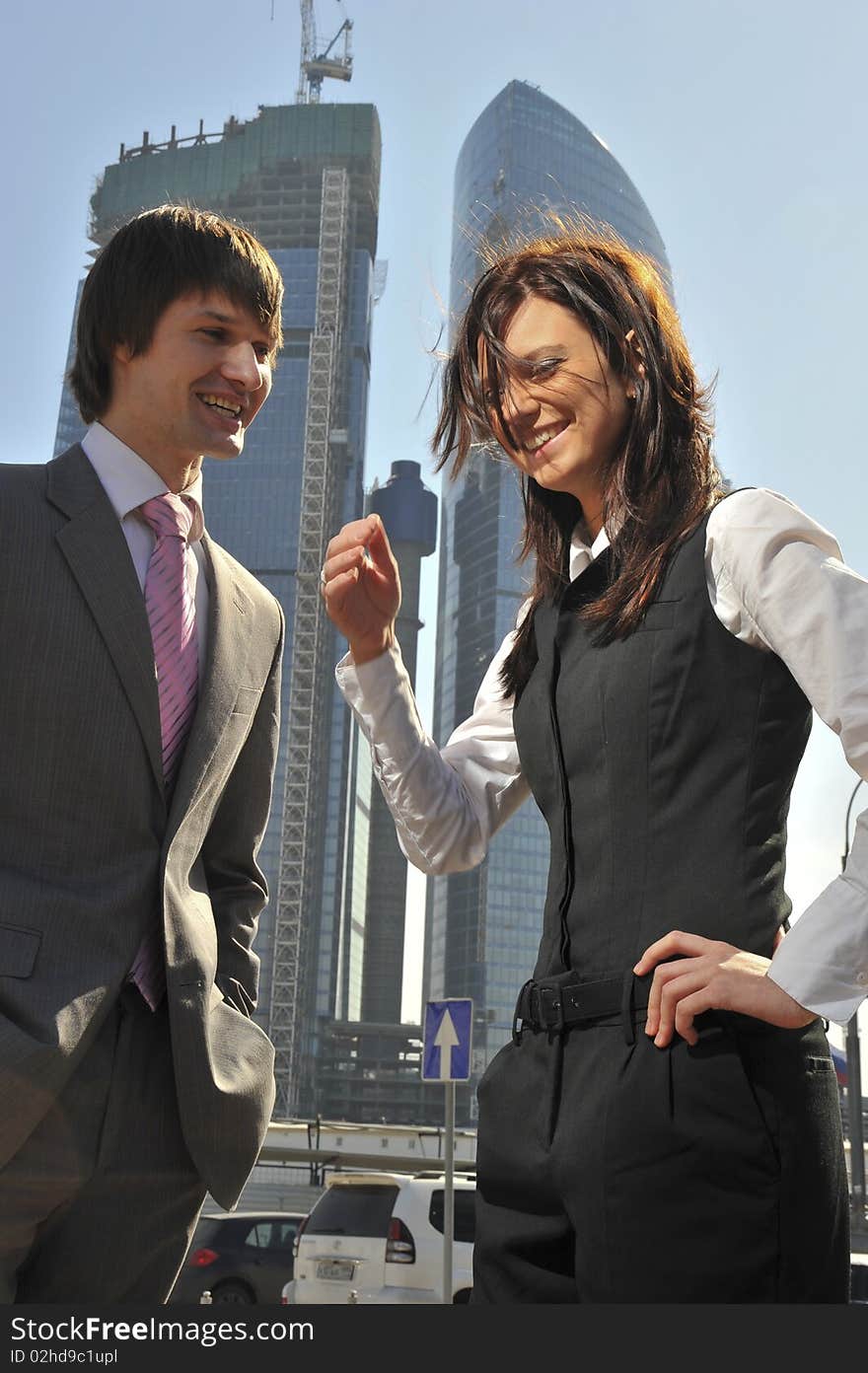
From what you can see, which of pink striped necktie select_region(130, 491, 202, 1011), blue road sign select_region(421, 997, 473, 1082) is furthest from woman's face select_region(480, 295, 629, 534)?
blue road sign select_region(421, 997, 473, 1082)

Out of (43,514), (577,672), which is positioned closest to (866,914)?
(577,672)

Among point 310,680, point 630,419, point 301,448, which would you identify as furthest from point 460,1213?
point 301,448

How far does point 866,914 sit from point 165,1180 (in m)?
1.10

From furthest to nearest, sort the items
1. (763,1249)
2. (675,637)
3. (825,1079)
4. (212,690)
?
(212,690) → (675,637) → (825,1079) → (763,1249)

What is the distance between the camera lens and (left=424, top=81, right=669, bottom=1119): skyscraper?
108 meters

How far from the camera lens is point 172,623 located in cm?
220

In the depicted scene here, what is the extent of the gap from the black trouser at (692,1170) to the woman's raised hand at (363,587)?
0.82 m

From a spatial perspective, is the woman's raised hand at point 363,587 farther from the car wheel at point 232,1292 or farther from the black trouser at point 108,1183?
the car wheel at point 232,1292

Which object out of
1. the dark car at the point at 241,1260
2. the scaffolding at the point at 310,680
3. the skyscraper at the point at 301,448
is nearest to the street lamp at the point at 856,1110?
the dark car at the point at 241,1260

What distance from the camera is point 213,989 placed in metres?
2.03

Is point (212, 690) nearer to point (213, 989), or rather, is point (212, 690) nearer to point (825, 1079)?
point (213, 989)

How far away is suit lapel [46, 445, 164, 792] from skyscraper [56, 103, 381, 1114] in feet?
273

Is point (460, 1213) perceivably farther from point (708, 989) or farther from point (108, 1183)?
point (708, 989)

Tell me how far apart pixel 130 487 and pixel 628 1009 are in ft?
3.97
